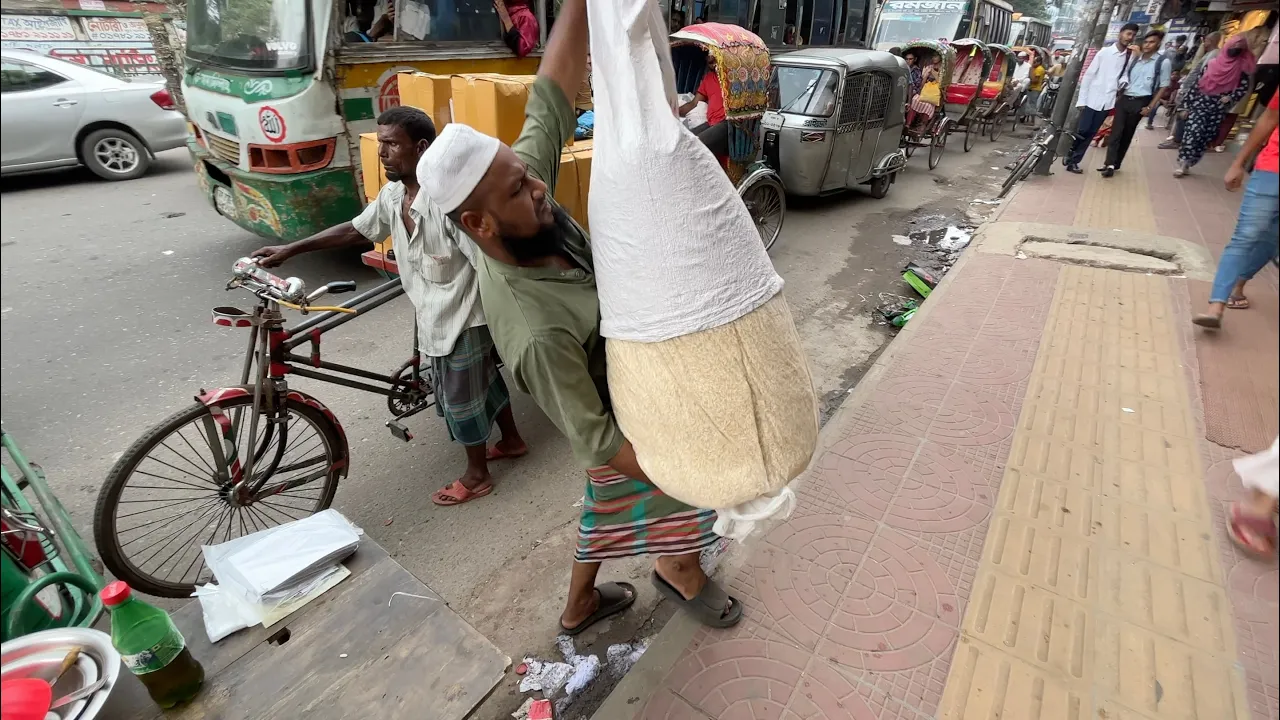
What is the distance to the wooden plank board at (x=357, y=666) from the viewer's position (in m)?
1.28

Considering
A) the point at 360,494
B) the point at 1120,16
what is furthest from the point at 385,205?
the point at 1120,16

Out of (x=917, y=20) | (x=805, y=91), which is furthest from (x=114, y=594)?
(x=917, y=20)

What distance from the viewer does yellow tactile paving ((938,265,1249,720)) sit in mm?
1855

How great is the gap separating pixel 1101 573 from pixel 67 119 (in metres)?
3.55

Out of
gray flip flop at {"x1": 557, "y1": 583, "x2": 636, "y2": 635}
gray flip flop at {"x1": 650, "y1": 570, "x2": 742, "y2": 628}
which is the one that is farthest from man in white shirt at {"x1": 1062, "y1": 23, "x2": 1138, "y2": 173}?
gray flip flop at {"x1": 557, "y1": 583, "x2": 636, "y2": 635}

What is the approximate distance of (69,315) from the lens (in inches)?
121

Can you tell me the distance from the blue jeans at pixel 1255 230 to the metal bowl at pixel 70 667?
1.66 metres

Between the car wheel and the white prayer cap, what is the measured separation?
4.94 feet

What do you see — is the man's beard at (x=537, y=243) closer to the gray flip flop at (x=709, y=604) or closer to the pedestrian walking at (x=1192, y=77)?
the gray flip flop at (x=709, y=604)

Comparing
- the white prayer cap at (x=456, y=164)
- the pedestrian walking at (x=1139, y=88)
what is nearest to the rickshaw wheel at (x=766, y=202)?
the pedestrian walking at (x=1139, y=88)

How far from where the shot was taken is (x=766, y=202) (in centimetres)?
570

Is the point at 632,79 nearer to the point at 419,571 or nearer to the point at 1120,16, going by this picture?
the point at 419,571

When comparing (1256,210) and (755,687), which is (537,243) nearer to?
(1256,210)

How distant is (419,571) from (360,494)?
575mm
